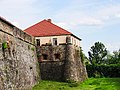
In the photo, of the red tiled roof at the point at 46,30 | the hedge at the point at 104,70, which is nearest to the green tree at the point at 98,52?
the hedge at the point at 104,70

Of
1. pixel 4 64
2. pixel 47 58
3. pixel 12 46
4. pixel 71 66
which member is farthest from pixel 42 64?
pixel 4 64

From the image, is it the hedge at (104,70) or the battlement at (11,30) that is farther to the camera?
the hedge at (104,70)

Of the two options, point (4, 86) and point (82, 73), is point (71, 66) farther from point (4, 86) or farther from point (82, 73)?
point (4, 86)

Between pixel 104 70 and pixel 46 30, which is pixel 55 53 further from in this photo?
pixel 104 70

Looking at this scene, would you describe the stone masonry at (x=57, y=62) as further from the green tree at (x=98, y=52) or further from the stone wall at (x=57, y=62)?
the green tree at (x=98, y=52)

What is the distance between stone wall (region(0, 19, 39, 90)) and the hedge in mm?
20817

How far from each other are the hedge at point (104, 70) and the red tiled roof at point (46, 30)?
15.3 metres

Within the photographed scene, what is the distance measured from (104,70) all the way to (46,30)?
17604mm

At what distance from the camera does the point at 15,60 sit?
1023 inches

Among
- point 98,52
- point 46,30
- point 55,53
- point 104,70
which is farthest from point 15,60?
point 98,52

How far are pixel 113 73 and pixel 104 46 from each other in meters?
31.6

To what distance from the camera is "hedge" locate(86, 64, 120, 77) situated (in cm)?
5316

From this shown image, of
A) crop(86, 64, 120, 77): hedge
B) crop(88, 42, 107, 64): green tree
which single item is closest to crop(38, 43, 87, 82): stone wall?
crop(86, 64, 120, 77): hedge

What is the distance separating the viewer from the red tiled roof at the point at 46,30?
39.6 meters
